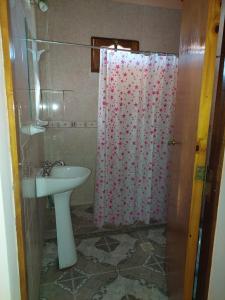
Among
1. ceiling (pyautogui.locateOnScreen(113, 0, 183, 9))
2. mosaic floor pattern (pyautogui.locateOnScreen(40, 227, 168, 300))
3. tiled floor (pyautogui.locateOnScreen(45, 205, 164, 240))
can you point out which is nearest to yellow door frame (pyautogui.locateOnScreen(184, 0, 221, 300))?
mosaic floor pattern (pyautogui.locateOnScreen(40, 227, 168, 300))

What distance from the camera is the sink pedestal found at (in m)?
1.58

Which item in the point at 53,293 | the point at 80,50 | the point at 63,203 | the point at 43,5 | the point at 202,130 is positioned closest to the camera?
the point at 202,130

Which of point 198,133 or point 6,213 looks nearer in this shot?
point 6,213

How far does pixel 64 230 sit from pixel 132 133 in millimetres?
1160

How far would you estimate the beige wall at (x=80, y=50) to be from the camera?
2.38 metres

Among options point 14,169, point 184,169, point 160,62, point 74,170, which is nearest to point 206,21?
point 184,169

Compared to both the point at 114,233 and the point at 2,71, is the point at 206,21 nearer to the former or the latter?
the point at 2,71

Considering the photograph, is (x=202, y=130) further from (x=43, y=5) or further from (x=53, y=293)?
(x=43, y=5)

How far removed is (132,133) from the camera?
2.15 metres

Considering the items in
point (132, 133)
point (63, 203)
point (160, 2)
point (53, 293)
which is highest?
point (160, 2)

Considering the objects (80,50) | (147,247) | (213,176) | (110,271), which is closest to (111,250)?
(110,271)

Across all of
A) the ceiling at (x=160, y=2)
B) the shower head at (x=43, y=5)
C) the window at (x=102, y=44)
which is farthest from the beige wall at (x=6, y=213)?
the ceiling at (x=160, y=2)

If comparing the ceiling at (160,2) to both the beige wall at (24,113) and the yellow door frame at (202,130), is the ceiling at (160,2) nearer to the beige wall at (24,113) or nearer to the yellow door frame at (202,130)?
the beige wall at (24,113)

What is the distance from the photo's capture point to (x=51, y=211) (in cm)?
208
